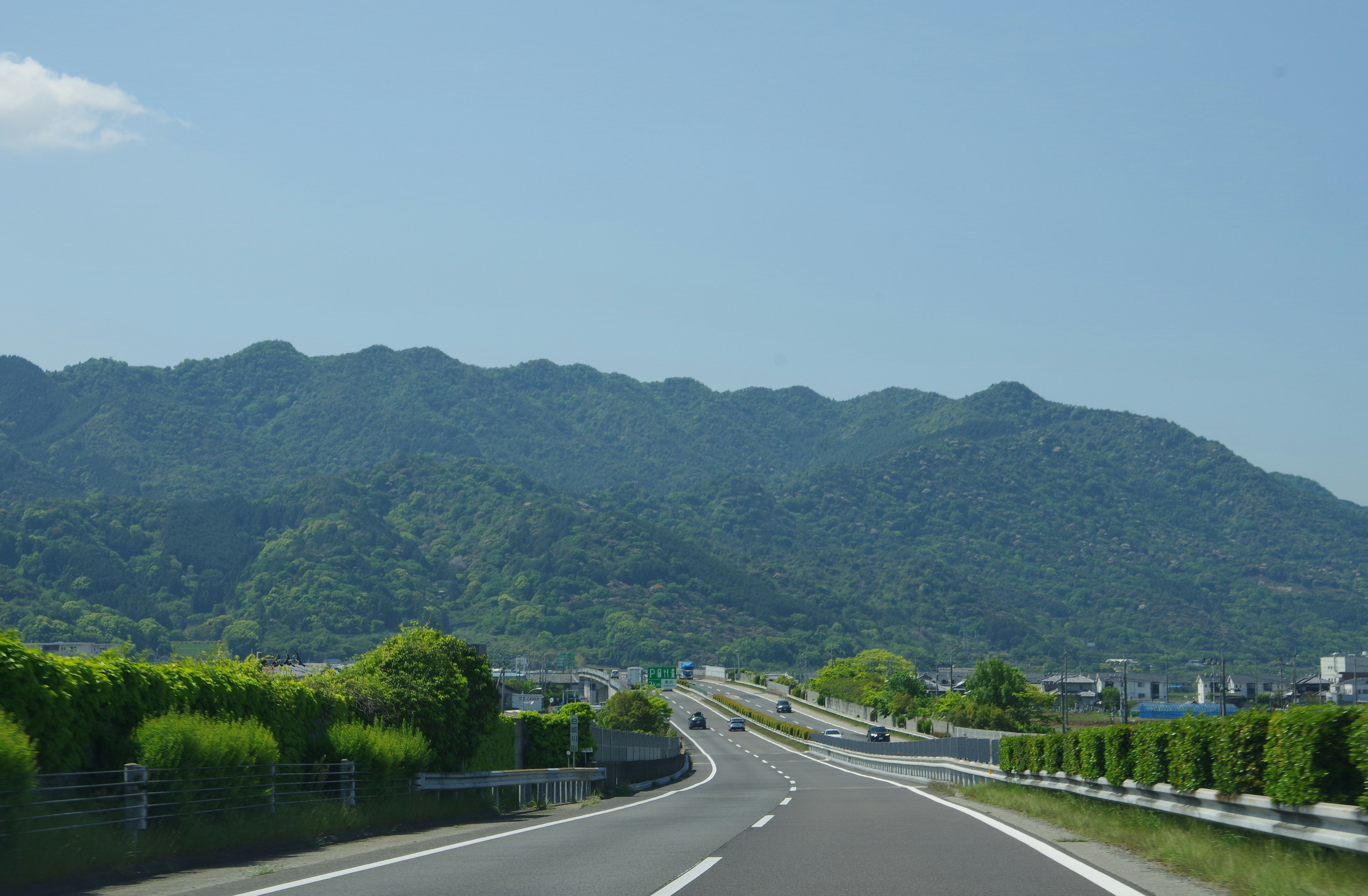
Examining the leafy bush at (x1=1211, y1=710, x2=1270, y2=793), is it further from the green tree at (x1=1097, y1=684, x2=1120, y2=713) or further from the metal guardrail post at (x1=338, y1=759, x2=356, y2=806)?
the green tree at (x1=1097, y1=684, x2=1120, y2=713)

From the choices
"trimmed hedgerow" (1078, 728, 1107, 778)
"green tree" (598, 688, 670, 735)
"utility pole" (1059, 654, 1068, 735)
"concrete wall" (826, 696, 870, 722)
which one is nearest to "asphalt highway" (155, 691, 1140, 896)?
"trimmed hedgerow" (1078, 728, 1107, 778)

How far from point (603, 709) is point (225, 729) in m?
107

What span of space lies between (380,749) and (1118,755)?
44.3 ft

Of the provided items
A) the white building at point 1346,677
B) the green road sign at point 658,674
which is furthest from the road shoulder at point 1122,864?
the white building at point 1346,677

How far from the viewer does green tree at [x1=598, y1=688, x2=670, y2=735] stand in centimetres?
11106

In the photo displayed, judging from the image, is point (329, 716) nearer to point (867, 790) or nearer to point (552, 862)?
point (552, 862)

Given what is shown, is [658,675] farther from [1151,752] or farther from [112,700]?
[112,700]

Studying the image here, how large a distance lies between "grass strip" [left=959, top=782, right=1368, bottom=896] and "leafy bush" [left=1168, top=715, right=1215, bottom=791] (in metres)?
0.53

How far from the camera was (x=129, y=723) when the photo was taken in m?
16.8

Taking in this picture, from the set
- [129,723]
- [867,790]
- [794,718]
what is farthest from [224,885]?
[794,718]

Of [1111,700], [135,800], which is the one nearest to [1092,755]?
[135,800]

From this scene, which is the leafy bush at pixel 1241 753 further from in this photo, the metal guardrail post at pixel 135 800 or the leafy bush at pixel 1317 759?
the metal guardrail post at pixel 135 800

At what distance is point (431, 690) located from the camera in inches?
1121

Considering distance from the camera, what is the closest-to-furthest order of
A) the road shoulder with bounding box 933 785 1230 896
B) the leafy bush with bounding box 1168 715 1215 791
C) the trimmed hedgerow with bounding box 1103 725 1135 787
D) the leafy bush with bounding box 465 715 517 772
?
1. the road shoulder with bounding box 933 785 1230 896
2. the leafy bush with bounding box 1168 715 1215 791
3. the trimmed hedgerow with bounding box 1103 725 1135 787
4. the leafy bush with bounding box 465 715 517 772
